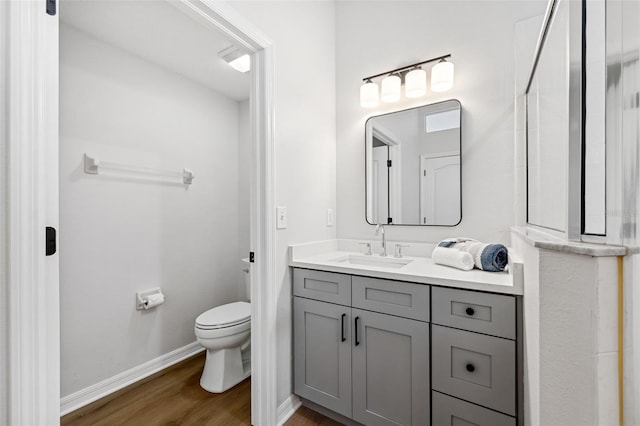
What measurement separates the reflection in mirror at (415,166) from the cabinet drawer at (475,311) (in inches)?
25.0

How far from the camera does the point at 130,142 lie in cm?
201

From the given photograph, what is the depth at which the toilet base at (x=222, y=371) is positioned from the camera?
1832 millimetres

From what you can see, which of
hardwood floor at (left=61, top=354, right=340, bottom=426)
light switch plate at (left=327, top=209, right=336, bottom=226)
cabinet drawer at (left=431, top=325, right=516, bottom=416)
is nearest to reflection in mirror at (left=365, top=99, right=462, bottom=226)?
light switch plate at (left=327, top=209, right=336, bottom=226)

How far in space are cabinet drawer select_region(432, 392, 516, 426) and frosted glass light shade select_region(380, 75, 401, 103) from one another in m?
1.69

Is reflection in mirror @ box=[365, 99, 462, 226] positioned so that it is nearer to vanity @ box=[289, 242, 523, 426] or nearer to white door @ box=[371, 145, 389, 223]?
white door @ box=[371, 145, 389, 223]

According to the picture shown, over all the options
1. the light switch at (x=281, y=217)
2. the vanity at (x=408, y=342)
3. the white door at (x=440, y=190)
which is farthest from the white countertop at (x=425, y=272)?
the white door at (x=440, y=190)

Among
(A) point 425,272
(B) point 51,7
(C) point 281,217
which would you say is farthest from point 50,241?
(A) point 425,272

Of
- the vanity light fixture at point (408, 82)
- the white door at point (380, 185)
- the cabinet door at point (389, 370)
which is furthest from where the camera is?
the white door at point (380, 185)

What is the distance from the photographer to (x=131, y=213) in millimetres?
1990

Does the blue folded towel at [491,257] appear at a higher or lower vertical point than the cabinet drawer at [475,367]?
higher

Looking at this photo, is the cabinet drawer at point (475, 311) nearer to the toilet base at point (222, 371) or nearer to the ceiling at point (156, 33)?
the toilet base at point (222, 371)

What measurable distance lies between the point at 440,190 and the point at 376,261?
605 millimetres

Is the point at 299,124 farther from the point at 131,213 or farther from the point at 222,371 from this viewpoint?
the point at 222,371

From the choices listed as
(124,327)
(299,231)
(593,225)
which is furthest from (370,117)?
(124,327)
